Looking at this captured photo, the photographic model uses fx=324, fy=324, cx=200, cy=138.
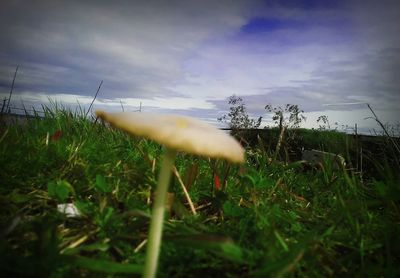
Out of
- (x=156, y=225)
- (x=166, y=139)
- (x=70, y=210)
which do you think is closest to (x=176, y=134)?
(x=166, y=139)

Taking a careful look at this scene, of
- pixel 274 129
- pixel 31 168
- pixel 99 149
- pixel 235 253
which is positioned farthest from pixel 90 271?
pixel 274 129

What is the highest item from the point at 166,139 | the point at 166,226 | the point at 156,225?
the point at 166,139

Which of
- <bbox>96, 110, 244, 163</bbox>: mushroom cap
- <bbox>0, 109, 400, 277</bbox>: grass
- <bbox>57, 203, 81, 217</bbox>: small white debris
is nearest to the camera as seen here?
<bbox>96, 110, 244, 163</bbox>: mushroom cap

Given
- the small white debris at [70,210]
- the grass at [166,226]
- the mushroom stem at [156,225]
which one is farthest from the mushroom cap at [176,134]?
the small white debris at [70,210]

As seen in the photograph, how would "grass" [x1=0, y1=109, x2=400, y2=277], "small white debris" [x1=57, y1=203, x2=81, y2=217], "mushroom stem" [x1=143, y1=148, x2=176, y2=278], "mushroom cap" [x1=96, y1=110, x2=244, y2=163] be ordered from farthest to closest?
"small white debris" [x1=57, y1=203, x2=81, y2=217]
"grass" [x1=0, y1=109, x2=400, y2=277]
"mushroom stem" [x1=143, y1=148, x2=176, y2=278]
"mushroom cap" [x1=96, y1=110, x2=244, y2=163]

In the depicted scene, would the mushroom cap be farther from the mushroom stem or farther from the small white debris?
the small white debris

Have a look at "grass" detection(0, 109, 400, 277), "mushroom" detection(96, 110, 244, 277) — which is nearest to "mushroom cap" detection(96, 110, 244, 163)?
"mushroom" detection(96, 110, 244, 277)

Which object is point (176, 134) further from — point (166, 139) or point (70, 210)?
point (70, 210)
